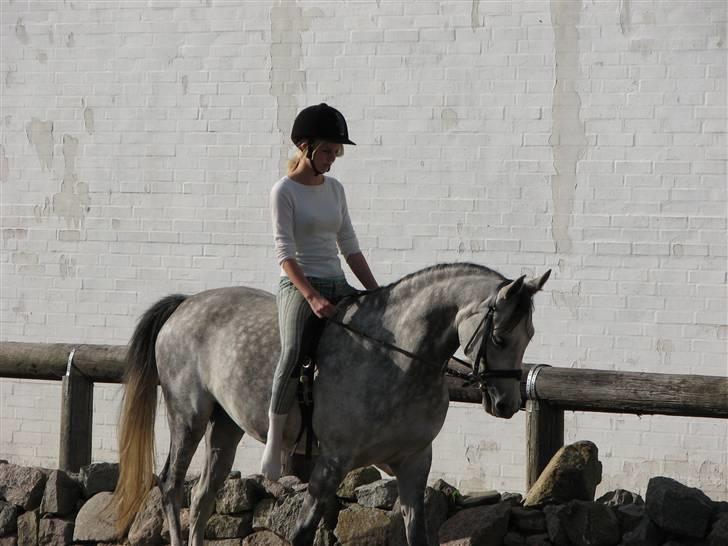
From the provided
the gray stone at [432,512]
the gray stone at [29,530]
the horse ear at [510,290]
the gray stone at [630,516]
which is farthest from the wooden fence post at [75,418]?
the horse ear at [510,290]

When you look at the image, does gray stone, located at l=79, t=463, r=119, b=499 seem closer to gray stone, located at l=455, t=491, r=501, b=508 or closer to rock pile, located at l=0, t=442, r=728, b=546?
rock pile, located at l=0, t=442, r=728, b=546

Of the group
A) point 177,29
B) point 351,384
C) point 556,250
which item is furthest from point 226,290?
point 177,29

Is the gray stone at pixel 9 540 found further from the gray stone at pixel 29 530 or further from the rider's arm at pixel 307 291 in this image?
the rider's arm at pixel 307 291

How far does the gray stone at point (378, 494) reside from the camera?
20.1 ft

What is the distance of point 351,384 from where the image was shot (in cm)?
524

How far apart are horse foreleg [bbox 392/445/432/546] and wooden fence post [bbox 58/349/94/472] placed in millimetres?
2498

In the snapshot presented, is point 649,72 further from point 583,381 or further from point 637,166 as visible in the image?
point 583,381

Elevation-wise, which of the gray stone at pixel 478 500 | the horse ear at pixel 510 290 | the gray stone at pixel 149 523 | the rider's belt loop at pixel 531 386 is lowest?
the gray stone at pixel 149 523

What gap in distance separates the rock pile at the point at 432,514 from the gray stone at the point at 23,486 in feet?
0.08

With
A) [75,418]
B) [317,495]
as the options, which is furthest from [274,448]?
[75,418]

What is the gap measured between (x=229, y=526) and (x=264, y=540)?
205 mm

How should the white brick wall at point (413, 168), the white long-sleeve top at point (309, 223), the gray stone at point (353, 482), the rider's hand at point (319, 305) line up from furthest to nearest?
the white brick wall at point (413, 168) → the gray stone at point (353, 482) → the white long-sleeve top at point (309, 223) → the rider's hand at point (319, 305)

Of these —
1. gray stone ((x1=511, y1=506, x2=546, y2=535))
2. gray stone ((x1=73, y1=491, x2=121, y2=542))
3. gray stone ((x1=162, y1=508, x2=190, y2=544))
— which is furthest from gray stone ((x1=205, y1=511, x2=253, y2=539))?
gray stone ((x1=511, y1=506, x2=546, y2=535))

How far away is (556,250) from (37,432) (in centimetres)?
419
